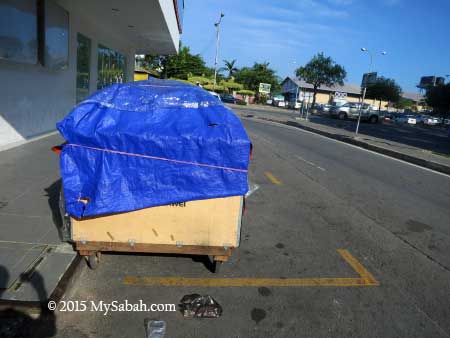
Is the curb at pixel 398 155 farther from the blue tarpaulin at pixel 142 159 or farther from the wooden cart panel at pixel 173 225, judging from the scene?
the blue tarpaulin at pixel 142 159

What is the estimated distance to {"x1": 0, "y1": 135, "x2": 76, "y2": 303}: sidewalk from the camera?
10.4 ft

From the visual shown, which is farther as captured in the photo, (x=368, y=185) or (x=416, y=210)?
(x=368, y=185)

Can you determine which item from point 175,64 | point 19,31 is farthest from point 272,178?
point 175,64

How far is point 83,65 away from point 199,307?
512 inches

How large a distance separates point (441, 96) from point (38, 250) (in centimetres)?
5595

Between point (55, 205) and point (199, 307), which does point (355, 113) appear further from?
point (199, 307)

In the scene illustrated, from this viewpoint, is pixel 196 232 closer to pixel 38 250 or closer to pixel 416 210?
pixel 38 250

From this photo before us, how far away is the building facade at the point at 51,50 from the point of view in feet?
26.2

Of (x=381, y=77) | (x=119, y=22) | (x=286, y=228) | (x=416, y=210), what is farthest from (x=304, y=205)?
(x=381, y=77)

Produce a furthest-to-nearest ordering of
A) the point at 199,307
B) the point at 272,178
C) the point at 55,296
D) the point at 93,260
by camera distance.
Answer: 1. the point at 272,178
2. the point at 93,260
3. the point at 199,307
4. the point at 55,296

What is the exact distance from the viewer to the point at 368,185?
8.87 m

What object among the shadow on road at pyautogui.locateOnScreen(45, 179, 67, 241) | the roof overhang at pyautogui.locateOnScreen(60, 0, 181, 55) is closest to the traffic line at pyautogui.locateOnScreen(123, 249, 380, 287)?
the shadow on road at pyautogui.locateOnScreen(45, 179, 67, 241)

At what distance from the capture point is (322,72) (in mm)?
62812

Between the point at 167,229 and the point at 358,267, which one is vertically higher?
the point at 167,229
